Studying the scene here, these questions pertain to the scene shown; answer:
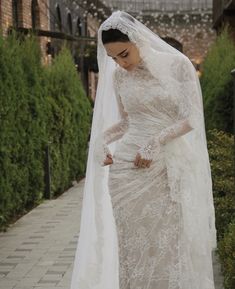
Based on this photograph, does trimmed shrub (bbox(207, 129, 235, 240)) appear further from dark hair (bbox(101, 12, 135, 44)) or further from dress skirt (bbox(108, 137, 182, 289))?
dark hair (bbox(101, 12, 135, 44))

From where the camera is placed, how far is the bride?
371 cm

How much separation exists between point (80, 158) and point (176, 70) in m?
11.7

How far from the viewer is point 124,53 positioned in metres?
3.70

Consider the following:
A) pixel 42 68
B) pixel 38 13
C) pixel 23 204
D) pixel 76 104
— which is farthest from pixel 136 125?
pixel 38 13

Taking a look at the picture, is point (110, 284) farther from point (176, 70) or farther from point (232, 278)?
point (176, 70)

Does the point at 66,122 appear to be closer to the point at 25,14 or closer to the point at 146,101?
the point at 25,14

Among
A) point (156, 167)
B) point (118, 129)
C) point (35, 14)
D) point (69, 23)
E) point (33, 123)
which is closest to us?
point (156, 167)

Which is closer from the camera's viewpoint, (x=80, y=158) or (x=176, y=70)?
(x=176, y=70)

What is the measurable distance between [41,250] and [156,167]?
3.69m

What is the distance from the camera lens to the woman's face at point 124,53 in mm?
3678

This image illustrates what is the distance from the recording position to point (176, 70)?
12.3ft

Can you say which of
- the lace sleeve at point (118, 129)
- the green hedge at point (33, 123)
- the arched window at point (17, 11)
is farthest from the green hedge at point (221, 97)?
the arched window at point (17, 11)

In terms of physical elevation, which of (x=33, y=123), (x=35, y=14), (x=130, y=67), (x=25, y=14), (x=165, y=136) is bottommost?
(x=33, y=123)

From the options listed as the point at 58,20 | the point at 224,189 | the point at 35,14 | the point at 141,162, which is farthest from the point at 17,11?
the point at 141,162
